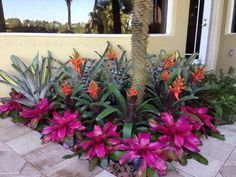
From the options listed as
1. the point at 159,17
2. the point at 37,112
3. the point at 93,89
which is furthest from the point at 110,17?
the point at 37,112

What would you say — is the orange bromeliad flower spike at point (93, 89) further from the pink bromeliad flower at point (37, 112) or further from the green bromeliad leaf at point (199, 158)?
the green bromeliad leaf at point (199, 158)

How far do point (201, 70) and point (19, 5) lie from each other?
7.61ft

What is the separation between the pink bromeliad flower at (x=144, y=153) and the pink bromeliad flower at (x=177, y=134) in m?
0.12

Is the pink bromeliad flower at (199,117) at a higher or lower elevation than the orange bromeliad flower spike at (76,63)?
lower

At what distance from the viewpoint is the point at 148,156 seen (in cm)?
202

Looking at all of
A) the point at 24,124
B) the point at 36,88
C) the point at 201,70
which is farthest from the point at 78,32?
the point at 201,70

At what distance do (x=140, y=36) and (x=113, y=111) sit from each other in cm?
73

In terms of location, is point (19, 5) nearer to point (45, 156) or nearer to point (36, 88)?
point (36, 88)

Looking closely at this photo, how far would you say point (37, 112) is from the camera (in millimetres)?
2748

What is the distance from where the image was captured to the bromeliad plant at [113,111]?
7.06 ft

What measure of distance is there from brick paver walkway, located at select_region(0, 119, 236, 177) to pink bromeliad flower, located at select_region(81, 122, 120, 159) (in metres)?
0.12

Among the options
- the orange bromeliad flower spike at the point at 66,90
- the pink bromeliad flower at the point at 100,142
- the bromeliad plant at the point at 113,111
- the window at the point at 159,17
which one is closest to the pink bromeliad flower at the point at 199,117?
the bromeliad plant at the point at 113,111

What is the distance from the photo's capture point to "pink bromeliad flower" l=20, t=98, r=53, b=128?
273 cm

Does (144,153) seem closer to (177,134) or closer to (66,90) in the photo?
(177,134)
